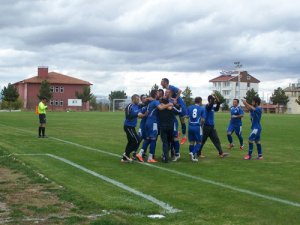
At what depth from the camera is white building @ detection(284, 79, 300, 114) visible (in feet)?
448

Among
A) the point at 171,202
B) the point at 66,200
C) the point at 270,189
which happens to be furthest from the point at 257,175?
the point at 66,200

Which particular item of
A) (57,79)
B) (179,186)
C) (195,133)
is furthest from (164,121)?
(57,79)

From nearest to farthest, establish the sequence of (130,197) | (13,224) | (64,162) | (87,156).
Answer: (13,224) → (130,197) → (64,162) → (87,156)

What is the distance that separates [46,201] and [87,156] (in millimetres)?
6696

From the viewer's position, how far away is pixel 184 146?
18609mm

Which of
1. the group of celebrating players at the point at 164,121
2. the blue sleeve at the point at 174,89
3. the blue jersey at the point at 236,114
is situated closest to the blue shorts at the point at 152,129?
the group of celebrating players at the point at 164,121

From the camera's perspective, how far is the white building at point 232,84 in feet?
495

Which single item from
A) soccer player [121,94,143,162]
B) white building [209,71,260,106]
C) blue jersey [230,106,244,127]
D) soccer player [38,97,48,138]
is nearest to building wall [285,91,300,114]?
white building [209,71,260,106]

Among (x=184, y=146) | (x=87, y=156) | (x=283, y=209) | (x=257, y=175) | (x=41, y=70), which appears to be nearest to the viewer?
(x=283, y=209)

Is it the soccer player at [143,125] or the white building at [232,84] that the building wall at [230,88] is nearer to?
the white building at [232,84]

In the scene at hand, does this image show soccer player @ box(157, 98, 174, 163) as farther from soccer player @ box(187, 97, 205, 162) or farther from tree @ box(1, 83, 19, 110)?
tree @ box(1, 83, 19, 110)

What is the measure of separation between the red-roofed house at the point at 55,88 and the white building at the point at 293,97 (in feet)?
195

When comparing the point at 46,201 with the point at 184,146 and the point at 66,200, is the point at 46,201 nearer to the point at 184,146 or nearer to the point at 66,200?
the point at 66,200

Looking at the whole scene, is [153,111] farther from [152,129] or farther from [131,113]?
[131,113]
